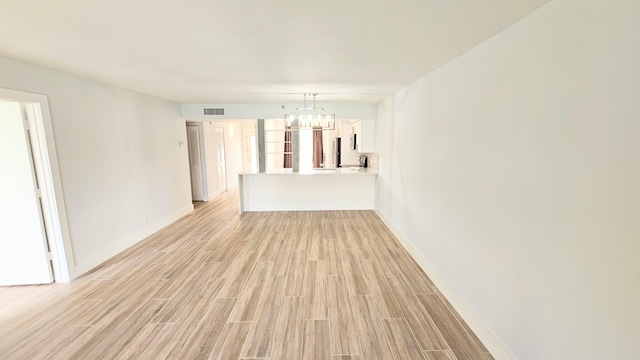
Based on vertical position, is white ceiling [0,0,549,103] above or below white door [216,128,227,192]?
above

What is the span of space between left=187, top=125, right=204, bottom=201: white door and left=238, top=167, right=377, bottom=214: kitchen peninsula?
1966 millimetres

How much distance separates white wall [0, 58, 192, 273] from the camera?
3.00 m

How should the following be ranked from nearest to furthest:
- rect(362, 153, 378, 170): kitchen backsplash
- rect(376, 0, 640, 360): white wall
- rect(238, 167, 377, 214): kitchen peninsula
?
1. rect(376, 0, 640, 360): white wall
2. rect(362, 153, 378, 170): kitchen backsplash
3. rect(238, 167, 377, 214): kitchen peninsula

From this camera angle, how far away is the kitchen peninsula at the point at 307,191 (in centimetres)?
604

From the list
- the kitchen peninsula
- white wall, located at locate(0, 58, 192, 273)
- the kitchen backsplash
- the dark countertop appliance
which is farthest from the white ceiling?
the dark countertop appliance

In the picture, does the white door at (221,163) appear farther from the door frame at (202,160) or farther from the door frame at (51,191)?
the door frame at (51,191)

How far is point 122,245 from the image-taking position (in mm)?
3904

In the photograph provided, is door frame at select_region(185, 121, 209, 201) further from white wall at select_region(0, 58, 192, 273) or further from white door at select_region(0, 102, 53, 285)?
white door at select_region(0, 102, 53, 285)

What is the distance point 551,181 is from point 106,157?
15.9 feet

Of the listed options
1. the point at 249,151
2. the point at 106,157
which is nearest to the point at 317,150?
the point at 249,151

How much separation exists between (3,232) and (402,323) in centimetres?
437

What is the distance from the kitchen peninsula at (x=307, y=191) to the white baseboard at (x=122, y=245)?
151 centimetres

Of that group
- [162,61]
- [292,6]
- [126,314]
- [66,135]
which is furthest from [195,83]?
[126,314]

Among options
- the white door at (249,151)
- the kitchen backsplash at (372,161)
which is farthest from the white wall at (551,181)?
the white door at (249,151)
